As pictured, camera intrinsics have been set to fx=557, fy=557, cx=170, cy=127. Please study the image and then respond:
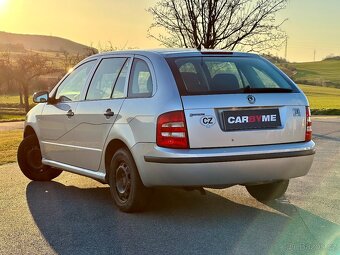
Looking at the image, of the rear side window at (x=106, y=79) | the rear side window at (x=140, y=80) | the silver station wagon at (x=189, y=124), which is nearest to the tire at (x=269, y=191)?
the silver station wagon at (x=189, y=124)

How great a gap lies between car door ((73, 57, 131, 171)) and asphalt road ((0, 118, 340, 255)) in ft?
1.89

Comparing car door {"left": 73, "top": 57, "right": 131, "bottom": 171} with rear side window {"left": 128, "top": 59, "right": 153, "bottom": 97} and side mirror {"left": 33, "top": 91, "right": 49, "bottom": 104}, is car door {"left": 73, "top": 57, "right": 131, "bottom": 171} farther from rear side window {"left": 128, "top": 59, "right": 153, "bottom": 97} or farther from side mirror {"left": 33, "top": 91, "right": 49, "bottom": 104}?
side mirror {"left": 33, "top": 91, "right": 49, "bottom": 104}

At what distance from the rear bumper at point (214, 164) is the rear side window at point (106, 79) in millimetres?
1064

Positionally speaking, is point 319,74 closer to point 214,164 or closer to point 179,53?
point 179,53

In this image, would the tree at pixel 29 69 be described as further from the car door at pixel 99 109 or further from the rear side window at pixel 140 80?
the rear side window at pixel 140 80

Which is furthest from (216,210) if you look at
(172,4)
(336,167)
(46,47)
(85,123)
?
(46,47)

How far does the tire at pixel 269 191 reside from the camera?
6.27 m

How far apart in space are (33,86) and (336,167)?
64050 millimetres

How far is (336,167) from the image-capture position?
9125 millimetres

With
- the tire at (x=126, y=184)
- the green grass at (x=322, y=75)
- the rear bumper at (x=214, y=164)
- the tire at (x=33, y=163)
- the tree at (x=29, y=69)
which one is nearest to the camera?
the rear bumper at (x=214, y=164)

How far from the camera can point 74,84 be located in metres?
7.18

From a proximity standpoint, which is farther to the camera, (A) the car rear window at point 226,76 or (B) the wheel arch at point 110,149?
(B) the wheel arch at point 110,149

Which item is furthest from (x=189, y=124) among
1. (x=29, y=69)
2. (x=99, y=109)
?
(x=29, y=69)

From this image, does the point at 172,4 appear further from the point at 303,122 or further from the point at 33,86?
the point at 33,86
